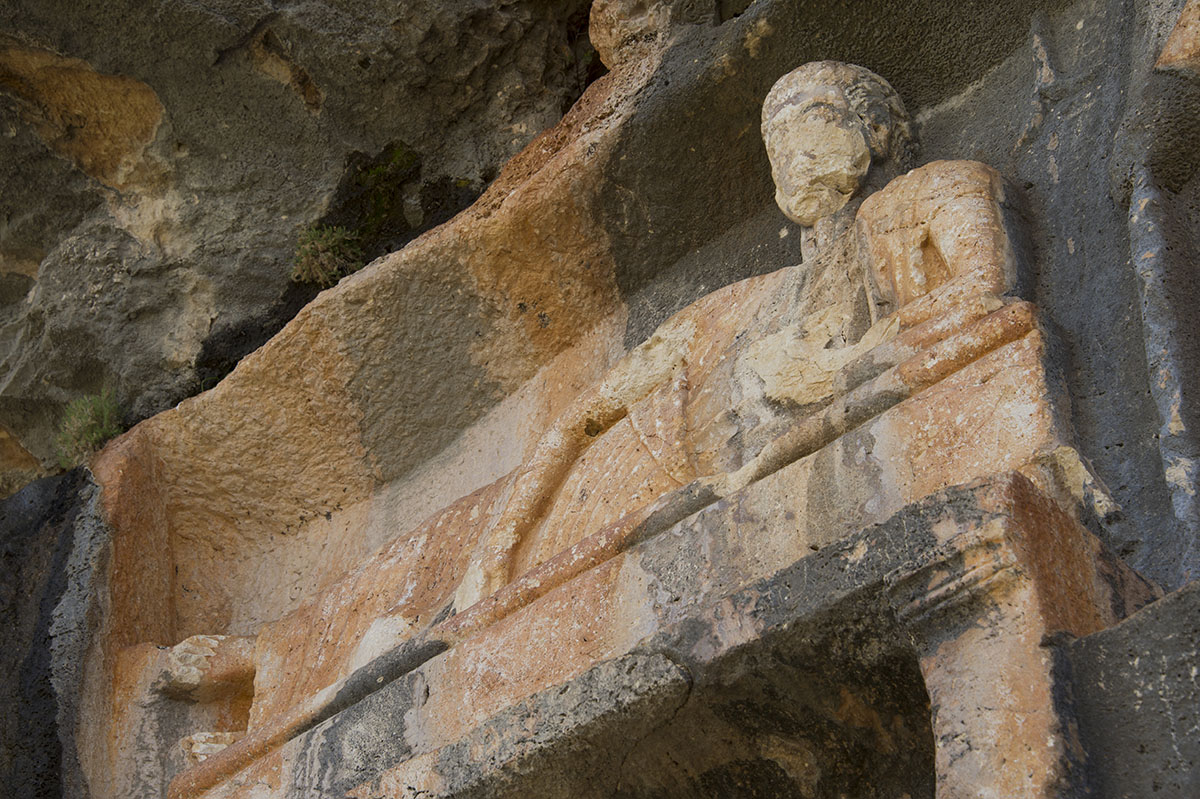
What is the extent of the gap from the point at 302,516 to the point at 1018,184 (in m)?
2.94

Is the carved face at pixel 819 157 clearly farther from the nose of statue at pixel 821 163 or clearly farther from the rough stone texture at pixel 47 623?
the rough stone texture at pixel 47 623

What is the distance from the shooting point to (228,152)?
573 cm

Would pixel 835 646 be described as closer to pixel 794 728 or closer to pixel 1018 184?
pixel 794 728

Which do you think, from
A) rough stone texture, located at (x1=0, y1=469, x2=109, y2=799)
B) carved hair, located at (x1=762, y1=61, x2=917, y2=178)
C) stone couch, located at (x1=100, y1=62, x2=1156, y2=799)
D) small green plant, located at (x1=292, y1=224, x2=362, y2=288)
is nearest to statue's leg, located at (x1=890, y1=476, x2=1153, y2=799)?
stone couch, located at (x1=100, y1=62, x2=1156, y2=799)

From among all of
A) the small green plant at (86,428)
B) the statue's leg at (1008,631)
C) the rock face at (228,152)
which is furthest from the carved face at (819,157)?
the small green plant at (86,428)

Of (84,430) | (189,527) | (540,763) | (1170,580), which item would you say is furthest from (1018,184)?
(84,430)

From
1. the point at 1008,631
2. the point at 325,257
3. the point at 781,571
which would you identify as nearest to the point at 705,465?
the point at 781,571

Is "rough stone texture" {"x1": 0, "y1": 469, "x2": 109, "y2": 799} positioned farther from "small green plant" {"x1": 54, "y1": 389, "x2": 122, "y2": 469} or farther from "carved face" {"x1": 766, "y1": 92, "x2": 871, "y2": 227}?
"carved face" {"x1": 766, "y1": 92, "x2": 871, "y2": 227}

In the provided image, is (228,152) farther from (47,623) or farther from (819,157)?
(819,157)

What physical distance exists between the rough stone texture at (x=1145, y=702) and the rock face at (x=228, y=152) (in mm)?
3965

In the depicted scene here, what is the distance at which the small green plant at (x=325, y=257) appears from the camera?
5543mm

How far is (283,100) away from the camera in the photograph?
5.68 meters

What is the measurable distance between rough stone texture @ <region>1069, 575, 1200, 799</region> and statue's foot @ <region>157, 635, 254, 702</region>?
324 centimetres

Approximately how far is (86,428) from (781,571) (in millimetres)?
3819
